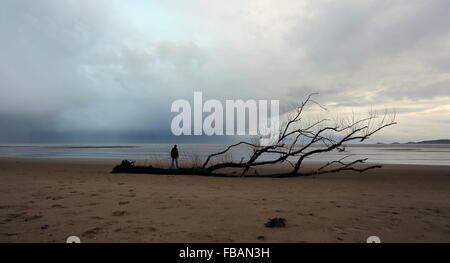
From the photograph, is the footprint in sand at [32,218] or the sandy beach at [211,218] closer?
the sandy beach at [211,218]

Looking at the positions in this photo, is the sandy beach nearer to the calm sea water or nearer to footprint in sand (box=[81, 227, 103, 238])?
footprint in sand (box=[81, 227, 103, 238])

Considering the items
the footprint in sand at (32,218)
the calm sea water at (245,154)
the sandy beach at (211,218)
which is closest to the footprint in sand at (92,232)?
the sandy beach at (211,218)

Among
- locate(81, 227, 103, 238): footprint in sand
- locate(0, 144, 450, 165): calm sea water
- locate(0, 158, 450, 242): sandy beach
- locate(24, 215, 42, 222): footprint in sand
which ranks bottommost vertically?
locate(0, 144, 450, 165): calm sea water

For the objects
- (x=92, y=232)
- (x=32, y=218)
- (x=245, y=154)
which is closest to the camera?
(x=92, y=232)

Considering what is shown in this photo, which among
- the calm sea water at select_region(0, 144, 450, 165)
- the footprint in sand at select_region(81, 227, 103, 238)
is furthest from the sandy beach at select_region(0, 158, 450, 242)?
the calm sea water at select_region(0, 144, 450, 165)

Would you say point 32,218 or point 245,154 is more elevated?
point 32,218

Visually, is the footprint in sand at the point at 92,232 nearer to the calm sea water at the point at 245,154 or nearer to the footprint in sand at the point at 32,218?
the footprint in sand at the point at 32,218

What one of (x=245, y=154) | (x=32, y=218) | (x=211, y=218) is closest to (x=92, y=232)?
(x=32, y=218)

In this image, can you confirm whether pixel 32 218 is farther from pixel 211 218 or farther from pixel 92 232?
pixel 211 218
